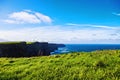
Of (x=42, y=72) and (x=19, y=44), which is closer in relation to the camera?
(x=42, y=72)

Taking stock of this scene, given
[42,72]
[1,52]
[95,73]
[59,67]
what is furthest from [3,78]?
[1,52]

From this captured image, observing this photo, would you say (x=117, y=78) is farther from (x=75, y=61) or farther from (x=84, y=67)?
(x=75, y=61)

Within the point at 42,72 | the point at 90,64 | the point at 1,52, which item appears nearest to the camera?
the point at 42,72

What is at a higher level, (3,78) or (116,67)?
(116,67)

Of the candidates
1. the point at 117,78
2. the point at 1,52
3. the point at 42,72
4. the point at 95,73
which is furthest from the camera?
the point at 1,52

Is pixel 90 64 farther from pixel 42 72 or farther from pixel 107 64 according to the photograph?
pixel 42 72

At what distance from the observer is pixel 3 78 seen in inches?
848

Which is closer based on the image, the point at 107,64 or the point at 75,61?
the point at 107,64

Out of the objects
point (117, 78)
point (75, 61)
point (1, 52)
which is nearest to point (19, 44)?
point (1, 52)

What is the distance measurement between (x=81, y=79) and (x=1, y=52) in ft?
306

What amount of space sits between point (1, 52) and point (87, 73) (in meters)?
92.5

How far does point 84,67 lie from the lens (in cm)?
2277

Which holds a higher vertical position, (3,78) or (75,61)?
(75,61)

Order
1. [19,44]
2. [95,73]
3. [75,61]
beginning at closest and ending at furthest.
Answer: [95,73] → [75,61] → [19,44]
